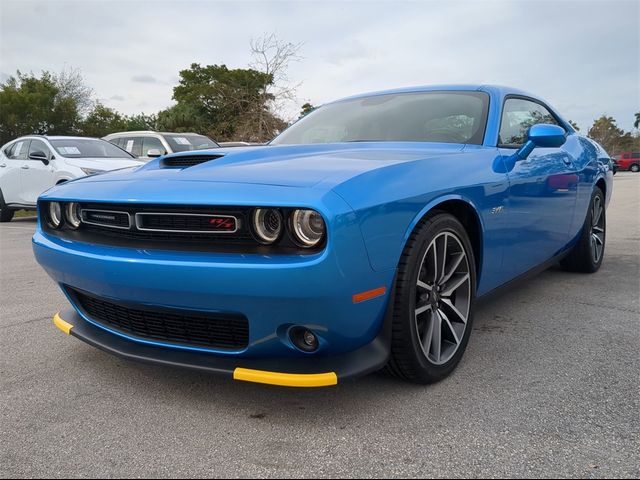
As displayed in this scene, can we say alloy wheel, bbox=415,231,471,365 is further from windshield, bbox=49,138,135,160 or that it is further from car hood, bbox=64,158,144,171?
windshield, bbox=49,138,135,160

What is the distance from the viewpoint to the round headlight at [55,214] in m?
2.51

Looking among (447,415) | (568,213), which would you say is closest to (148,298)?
(447,415)

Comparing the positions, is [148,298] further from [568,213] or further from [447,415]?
[568,213]

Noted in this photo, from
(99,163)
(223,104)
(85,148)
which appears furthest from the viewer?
(223,104)

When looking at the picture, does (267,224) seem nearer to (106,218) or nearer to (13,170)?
(106,218)

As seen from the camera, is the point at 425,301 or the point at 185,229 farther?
the point at 425,301

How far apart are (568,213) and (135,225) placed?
111 inches

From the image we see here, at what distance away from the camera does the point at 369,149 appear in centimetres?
266

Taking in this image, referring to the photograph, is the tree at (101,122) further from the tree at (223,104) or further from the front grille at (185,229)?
the front grille at (185,229)

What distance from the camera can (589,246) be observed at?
426 cm

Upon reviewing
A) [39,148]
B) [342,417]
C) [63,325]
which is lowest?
[342,417]

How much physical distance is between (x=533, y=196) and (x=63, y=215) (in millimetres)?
2401

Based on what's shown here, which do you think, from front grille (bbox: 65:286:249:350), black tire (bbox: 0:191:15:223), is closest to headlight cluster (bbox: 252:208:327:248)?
front grille (bbox: 65:286:249:350)

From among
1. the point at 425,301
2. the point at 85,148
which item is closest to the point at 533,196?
the point at 425,301
